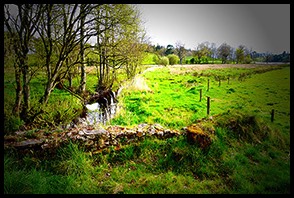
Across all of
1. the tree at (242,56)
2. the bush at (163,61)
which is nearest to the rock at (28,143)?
the tree at (242,56)

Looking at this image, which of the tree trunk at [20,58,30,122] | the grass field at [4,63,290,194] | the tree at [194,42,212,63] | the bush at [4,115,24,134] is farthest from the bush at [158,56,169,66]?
the bush at [4,115,24,134]

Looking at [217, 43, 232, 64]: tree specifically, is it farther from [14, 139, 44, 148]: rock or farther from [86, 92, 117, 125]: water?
[14, 139, 44, 148]: rock

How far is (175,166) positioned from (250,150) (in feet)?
7.03

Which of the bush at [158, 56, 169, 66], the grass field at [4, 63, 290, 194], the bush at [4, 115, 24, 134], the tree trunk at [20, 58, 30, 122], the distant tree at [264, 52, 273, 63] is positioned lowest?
the grass field at [4, 63, 290, 194]

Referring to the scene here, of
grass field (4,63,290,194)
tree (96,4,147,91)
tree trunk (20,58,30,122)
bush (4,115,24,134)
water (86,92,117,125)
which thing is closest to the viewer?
grass field (4,63,290,194)

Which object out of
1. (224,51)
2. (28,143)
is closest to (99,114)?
(28,143)

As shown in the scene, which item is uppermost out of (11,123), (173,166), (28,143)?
(11,123)

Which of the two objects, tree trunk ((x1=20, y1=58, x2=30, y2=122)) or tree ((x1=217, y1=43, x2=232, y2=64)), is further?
tree ((x1=217, y1=43, x2=232, y2=64))

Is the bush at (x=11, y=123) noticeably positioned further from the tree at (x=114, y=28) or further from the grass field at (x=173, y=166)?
the tree at (x=114, y=28)

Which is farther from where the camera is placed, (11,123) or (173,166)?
(11,123)

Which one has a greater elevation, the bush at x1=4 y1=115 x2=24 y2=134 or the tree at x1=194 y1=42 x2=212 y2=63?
the tree at x1=194 y1=42 x2=212 y2=63

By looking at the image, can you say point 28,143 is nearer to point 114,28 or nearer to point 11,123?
point 11,123

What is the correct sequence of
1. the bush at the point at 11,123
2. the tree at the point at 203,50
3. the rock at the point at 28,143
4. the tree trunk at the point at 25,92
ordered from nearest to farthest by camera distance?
1. the rock at the point at 28,143
2. the bush at the point at 11,123
3. the tree trunk at the point at 25,92
4. the tree at the point at 203,50
